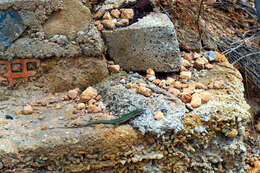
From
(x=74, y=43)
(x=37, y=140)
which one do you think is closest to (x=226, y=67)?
(x=74, y=43)

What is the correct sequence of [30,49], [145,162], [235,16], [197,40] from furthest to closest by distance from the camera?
1. [235,16]
2. [197,40]
3. [30,49]
4. [145,162]

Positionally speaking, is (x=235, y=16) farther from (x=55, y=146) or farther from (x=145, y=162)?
(x=55, y=146)

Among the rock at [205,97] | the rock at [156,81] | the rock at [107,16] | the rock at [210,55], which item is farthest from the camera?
the rock at [210,55]

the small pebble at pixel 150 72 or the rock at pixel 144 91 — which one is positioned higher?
the rock at pixel 144 91

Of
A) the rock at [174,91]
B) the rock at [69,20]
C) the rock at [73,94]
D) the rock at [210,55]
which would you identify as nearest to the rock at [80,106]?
the rock at [73,94]

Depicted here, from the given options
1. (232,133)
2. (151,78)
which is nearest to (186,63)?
(151,78)

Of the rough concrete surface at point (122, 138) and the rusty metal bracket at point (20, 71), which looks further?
the rusty metal bracket at point (20, 71)

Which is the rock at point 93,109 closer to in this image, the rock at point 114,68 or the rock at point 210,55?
the rock at point 114,68

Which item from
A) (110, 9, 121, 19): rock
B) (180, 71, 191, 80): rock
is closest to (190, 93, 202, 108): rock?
(180, 71, 191, 80): rock
